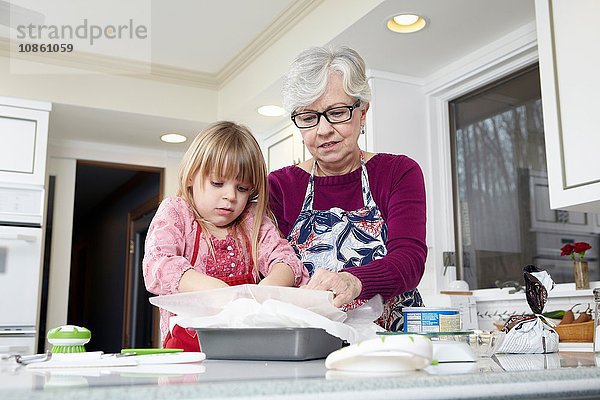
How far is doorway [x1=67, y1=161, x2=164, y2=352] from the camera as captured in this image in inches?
221

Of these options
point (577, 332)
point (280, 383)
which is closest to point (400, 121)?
point (577, 332)

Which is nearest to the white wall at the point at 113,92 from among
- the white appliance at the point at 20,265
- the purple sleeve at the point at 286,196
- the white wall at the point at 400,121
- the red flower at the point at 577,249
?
the white appliance at the point at 20,265

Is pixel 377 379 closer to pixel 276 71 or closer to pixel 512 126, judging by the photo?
pixel 512 126

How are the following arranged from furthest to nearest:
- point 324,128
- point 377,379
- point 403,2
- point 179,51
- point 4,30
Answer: point 179,51
point 4,30
point 403,2
point 324,128
point 377,379

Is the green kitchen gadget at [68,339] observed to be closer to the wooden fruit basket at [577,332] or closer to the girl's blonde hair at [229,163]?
the girl's blonde hair at [229,163]

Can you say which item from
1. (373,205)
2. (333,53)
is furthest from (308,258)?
(333,53)

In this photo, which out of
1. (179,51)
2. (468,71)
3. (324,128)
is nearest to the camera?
(324,128)

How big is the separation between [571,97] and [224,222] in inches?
54.0

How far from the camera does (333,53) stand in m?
1.37

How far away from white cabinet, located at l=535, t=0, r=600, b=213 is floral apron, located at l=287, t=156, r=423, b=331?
97 centimetres

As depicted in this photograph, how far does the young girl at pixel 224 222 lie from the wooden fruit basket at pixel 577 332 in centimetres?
95

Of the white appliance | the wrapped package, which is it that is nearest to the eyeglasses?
the wrapped package

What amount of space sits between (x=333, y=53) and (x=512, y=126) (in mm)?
2078

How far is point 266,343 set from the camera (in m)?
A: 0.85
